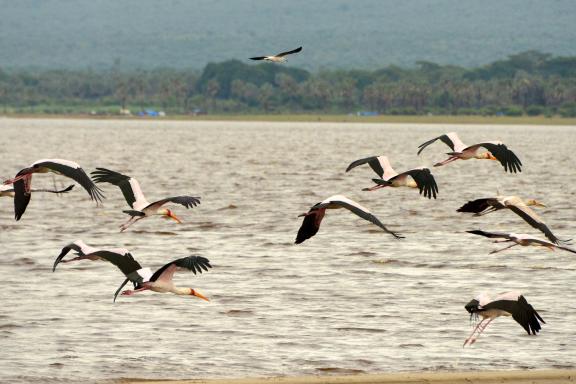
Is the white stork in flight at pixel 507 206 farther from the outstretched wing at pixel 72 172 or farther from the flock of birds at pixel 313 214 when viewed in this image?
the outstretched wing at pixel 72 172

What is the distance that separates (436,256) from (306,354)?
37.9ft

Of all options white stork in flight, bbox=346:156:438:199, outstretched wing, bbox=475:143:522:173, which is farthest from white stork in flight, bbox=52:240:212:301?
outstretched wing, bbox=475:143:522:173

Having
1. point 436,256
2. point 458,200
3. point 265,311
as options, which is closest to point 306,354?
point 265,311

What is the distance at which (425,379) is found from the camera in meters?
15.6

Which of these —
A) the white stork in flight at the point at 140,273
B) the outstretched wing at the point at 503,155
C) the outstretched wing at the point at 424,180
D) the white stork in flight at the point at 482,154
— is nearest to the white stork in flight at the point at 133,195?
the white stork in flight at the point at 140,273

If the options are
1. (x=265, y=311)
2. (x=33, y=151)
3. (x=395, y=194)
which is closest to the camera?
(x=265, y=311)

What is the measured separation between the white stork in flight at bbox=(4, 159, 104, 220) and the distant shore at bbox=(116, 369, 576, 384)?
3390 mm

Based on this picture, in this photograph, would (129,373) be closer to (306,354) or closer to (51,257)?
(306,354)

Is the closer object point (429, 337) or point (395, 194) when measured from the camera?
point (429, 337)

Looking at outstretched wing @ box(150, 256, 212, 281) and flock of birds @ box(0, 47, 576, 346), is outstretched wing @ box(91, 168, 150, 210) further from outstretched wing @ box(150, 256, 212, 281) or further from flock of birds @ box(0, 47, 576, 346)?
outstretched wing @ box(150, 256, 212, 281)

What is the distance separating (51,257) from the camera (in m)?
27.8

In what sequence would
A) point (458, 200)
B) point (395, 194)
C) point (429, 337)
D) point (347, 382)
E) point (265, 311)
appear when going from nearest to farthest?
point (347, 382) < point (429, 337) < point (265, 311) < point (458, 200) < point (395, 194)

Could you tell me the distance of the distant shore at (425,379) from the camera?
15523mm

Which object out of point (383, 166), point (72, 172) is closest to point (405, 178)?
point (383, 166)
